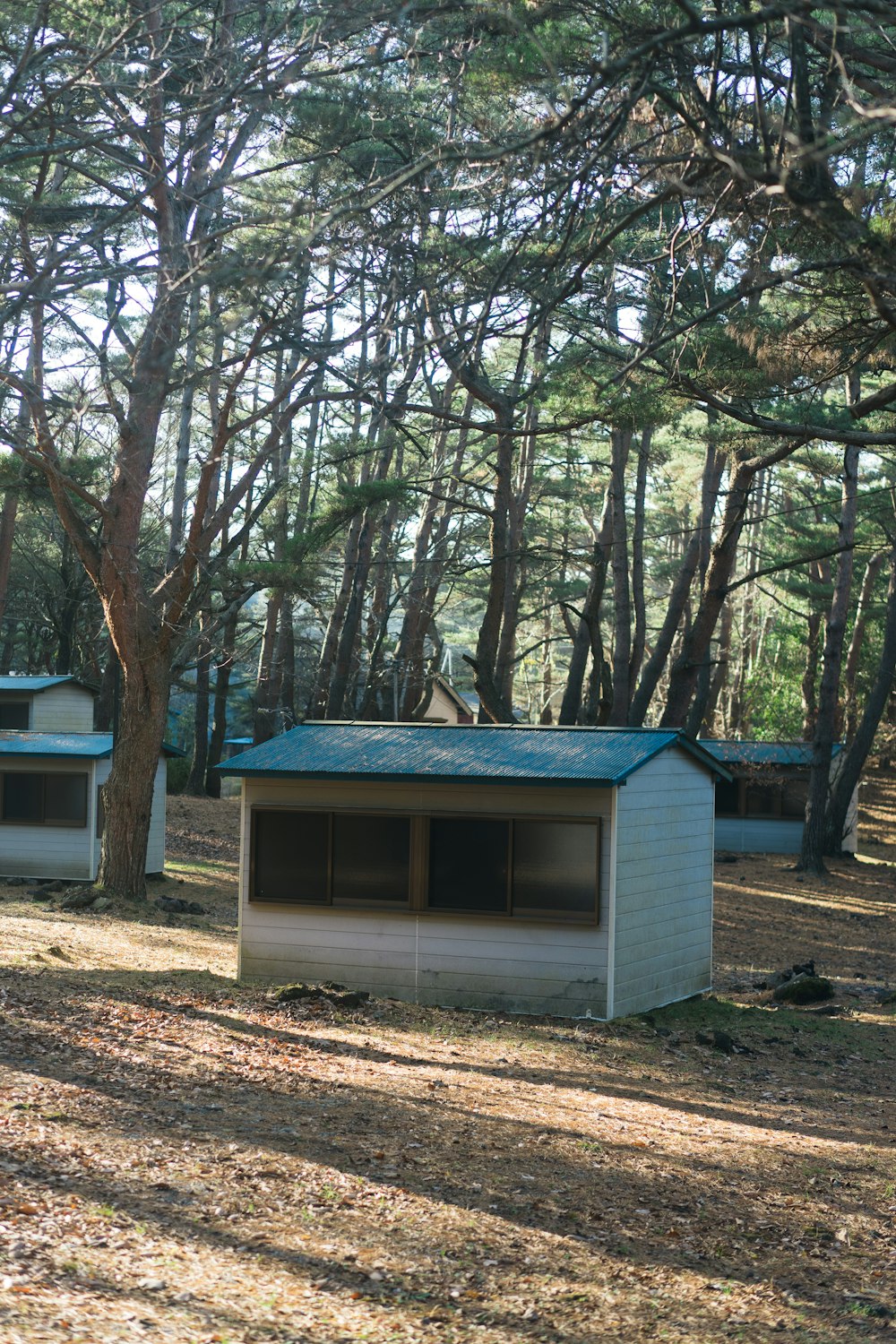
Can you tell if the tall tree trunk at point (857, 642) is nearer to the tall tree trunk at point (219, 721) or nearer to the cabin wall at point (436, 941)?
the tall tree trunk at point (219, 721)

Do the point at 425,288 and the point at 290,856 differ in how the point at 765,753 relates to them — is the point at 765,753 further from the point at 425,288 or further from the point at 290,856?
the point at 425,288

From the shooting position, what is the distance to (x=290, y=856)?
43.5ft

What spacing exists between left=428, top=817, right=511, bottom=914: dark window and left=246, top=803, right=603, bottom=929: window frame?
40mm

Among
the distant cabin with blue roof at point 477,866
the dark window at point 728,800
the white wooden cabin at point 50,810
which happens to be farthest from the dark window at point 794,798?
the distant cabin with blue roof at point 477,866

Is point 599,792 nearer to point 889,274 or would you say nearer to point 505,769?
point 505,769

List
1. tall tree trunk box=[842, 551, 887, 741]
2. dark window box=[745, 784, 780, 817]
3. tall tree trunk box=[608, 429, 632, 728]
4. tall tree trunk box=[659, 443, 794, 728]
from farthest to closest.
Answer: tall tree trunk box=[842, 551, 887, 741], dark window box=[745, 784, 780, 817], tall tree trunk box=[608, 429, 632, 728], tall tree trunk box=[659, 443, 794, 728]

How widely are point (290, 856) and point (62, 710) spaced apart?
1447 cm

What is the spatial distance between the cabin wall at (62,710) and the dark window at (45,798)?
7.55 feet

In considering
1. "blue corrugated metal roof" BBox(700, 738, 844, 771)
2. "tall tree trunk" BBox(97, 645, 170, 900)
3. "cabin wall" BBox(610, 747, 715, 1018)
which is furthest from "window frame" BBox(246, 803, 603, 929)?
"blue corrugated metal roof" BBox(700, 738, 844, 771)

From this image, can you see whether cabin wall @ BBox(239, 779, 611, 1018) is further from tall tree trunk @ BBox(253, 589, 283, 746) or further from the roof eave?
tall tree trunk @ BBox(253, 589, 283, 746)

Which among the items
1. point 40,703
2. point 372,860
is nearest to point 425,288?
point 372,860

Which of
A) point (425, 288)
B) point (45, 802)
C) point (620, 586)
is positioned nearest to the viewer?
point (425, 288)

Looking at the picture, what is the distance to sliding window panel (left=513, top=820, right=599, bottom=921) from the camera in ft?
40.0

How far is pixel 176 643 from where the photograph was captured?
1842 centimetres
